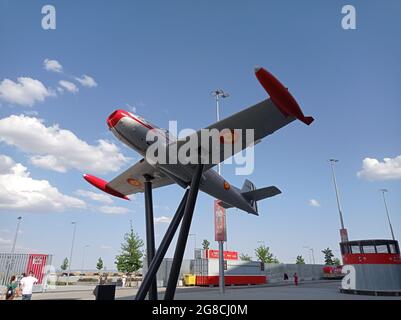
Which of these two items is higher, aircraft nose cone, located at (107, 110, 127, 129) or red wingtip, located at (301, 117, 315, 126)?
aircraft nose cone, located at (107, 110, 127, 129)

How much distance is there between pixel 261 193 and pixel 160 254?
6370 mm

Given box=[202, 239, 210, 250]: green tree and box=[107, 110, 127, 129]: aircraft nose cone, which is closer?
box=[107, 110, 127, 129]: aircraft nose cone

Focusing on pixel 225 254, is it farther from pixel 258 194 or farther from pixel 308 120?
pixel 308 120

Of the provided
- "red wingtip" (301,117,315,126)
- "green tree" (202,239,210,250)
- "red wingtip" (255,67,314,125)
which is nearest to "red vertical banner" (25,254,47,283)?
"red wingtip" (255,67,314,125)

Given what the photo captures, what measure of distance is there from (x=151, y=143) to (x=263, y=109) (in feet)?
12.7

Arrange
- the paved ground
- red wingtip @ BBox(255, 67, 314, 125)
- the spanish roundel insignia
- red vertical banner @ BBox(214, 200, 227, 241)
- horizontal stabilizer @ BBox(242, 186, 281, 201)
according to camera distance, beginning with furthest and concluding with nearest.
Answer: red vertical banner @ BBox(214, 200, 227, 241)
the paved ground
horizontal stabilizer @ BBox(242, 186, 281, 201)
the spanish roundel insignia
red wingtip @ BBox(255, 67, 314, 125)

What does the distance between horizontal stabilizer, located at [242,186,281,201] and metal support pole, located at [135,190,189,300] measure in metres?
4.65

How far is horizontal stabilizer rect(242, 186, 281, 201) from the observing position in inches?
530

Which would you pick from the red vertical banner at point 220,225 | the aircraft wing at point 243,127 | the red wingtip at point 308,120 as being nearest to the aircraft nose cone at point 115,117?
the aircraft wing at point 243,127

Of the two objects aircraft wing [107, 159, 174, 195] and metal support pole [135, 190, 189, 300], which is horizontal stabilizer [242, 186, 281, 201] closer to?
aircraft wing [107, 159, 174, 195]

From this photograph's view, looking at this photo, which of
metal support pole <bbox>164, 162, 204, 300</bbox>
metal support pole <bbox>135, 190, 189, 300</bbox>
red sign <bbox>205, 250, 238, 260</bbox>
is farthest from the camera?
red sign <bbox>205, 250, 238, 260</bbox>

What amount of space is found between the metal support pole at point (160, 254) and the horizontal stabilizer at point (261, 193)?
465cm

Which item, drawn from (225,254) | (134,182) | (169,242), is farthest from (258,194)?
(225,254)
